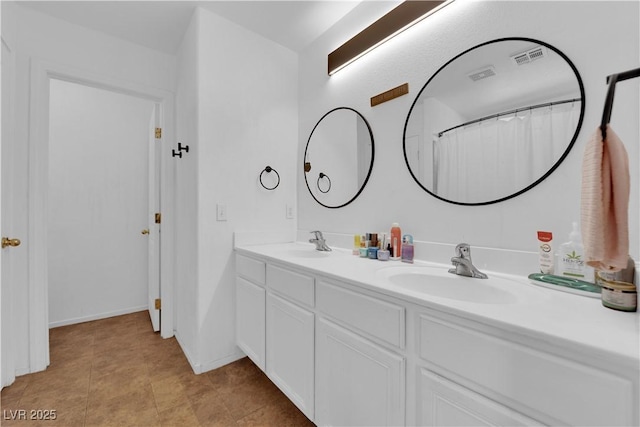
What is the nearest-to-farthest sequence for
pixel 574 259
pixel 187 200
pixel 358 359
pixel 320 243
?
pixel 574 259 < pixel 358 359 < pixel 320 243 < pixel 187 200

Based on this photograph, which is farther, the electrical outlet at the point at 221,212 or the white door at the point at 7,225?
the electrical outlet at the point at 221,212

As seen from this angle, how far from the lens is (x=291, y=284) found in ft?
4.74

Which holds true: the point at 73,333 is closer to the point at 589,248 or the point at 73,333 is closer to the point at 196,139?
the point at 196,139

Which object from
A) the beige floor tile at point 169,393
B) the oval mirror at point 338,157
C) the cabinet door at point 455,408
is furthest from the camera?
the oval mirror at point 338,157

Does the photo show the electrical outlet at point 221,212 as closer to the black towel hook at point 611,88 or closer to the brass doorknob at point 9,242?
the brass doorknob at point 9,242

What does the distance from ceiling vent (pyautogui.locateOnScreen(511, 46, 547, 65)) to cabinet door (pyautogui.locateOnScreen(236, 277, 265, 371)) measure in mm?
1700

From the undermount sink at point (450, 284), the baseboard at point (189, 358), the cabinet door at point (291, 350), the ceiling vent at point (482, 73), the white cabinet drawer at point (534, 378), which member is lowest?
the baseboard at point (189, 358)

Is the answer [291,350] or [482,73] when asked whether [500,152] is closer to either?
[482,73]

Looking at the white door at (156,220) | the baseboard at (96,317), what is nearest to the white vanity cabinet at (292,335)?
the white door at (156,220)

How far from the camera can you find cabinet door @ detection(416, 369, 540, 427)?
70 centimetres

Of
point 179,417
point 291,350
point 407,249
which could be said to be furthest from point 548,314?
point 179,417

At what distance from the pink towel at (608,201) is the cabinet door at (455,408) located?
44 centimetres

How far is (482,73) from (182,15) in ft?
6.53

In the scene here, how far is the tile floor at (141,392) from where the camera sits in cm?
147
